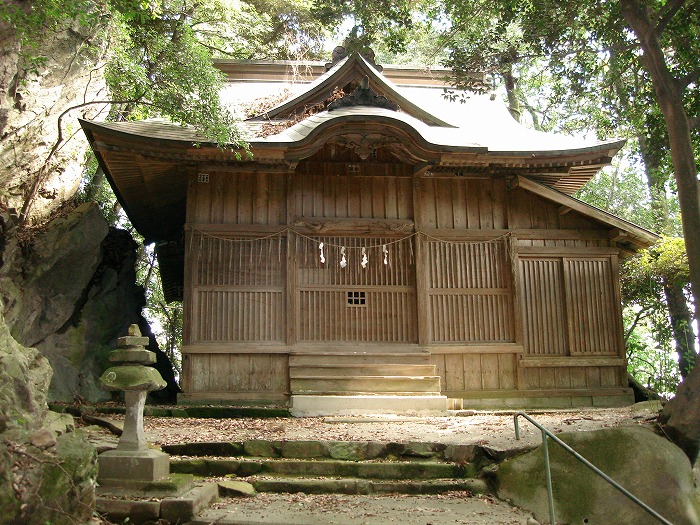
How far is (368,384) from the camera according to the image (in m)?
10.5

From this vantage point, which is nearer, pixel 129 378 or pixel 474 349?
pixel 129 378

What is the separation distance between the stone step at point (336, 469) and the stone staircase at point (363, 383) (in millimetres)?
3190

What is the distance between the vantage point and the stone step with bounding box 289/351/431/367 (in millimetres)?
10703

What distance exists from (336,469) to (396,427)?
6.79 feet

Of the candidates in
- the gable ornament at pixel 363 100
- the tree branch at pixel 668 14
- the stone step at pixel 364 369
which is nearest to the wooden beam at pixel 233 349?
the stone step at pixel 364 369

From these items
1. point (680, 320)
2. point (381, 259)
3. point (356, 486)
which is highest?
point (381, 259)

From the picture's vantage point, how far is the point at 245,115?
12.1 m

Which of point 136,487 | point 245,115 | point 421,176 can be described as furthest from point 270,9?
point 136,487

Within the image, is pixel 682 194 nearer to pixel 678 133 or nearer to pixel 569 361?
pixel 678 133

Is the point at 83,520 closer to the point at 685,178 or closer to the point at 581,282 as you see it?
the point at 685,178

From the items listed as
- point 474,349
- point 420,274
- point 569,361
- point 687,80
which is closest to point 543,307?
point 569,361

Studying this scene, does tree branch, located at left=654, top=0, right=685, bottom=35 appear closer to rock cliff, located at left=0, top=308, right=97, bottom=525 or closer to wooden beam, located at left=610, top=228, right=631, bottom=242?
wooden beam, located at left=610, top=228, right=631, bottom=242

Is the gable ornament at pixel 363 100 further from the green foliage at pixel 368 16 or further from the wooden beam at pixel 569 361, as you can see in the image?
the wooden beam at pixel 569 361

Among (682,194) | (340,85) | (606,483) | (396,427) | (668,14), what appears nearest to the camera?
Answer: (606,483)
